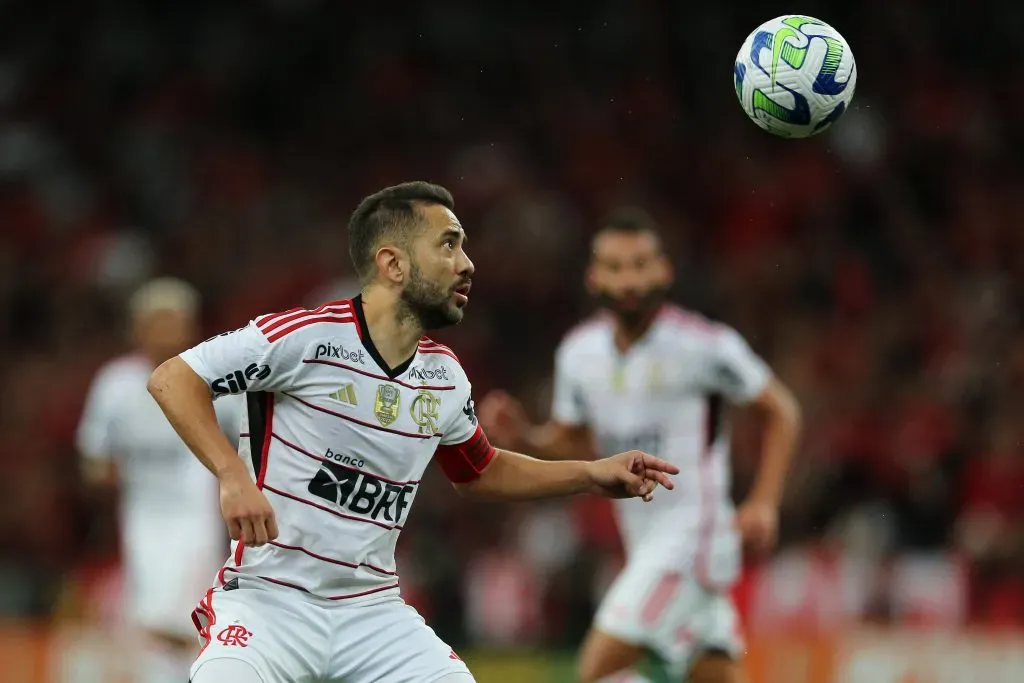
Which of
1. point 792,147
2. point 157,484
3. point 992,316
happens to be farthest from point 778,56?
point 792,147

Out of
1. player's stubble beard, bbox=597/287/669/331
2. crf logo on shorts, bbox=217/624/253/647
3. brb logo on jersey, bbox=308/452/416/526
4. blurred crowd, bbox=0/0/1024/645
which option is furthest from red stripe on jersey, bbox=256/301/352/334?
blurred crowd, bbox=0/0/1024/645

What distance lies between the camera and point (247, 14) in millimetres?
18688

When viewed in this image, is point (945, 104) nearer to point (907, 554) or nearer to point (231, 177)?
point (907, 554)

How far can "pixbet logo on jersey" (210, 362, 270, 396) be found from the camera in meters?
4.85

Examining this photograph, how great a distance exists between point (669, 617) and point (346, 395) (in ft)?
8.97

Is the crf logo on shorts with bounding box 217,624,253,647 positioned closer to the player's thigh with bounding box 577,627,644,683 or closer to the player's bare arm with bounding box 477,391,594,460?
the player's bare arm with bounding box 477,391,594,460

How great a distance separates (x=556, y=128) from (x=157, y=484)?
344 inches

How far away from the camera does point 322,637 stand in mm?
4961

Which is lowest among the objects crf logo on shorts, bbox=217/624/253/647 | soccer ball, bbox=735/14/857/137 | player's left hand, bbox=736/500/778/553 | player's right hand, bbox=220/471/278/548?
crf logo on shorts, bbox=217/624/253/647

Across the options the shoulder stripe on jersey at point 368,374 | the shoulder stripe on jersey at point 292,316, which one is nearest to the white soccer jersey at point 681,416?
the shoulder stripe on jersey at point 368,374

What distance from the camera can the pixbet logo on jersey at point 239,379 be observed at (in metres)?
4.85

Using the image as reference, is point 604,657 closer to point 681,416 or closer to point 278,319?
point 681,416

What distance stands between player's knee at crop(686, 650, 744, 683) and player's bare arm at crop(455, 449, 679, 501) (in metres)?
2.21

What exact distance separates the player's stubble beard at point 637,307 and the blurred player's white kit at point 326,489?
2393mm
